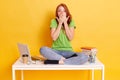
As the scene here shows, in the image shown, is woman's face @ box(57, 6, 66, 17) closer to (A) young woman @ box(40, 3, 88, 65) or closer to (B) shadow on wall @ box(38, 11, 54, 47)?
(A) young woman @ box(40, 3, 88, 65)

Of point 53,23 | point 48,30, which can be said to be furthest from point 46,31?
point 53,23

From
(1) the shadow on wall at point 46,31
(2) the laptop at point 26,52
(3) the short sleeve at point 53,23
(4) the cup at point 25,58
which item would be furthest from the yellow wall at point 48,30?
(4) the cup at point 25,58

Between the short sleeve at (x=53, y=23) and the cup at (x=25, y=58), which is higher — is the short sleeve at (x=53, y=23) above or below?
above

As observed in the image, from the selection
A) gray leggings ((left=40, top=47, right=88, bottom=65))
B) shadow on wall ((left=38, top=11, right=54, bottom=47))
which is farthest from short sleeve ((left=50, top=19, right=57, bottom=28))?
gray leggings ((left=40, top=47, right=88, bottom=65))

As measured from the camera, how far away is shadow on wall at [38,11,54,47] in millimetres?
2078

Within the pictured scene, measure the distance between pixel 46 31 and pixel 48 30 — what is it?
0.02 metres

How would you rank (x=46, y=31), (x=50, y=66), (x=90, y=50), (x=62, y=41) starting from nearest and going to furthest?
1. (x=50, y=66)
2. (x=90, y=50)
3. (x=62, y=41)
4. (x=46, y=31)

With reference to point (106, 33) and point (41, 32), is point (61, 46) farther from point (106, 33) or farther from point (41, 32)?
point (106, 33)

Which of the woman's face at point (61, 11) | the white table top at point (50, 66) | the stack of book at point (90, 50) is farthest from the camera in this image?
the woman's face at point (61, 11)

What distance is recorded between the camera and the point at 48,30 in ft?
6.88

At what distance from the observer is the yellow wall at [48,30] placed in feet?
6.75

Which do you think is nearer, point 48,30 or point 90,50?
point 90,50

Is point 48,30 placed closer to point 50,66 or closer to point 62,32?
point 62,32

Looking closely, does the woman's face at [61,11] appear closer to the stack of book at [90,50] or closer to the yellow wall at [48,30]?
the yellow wall at [48,30]
